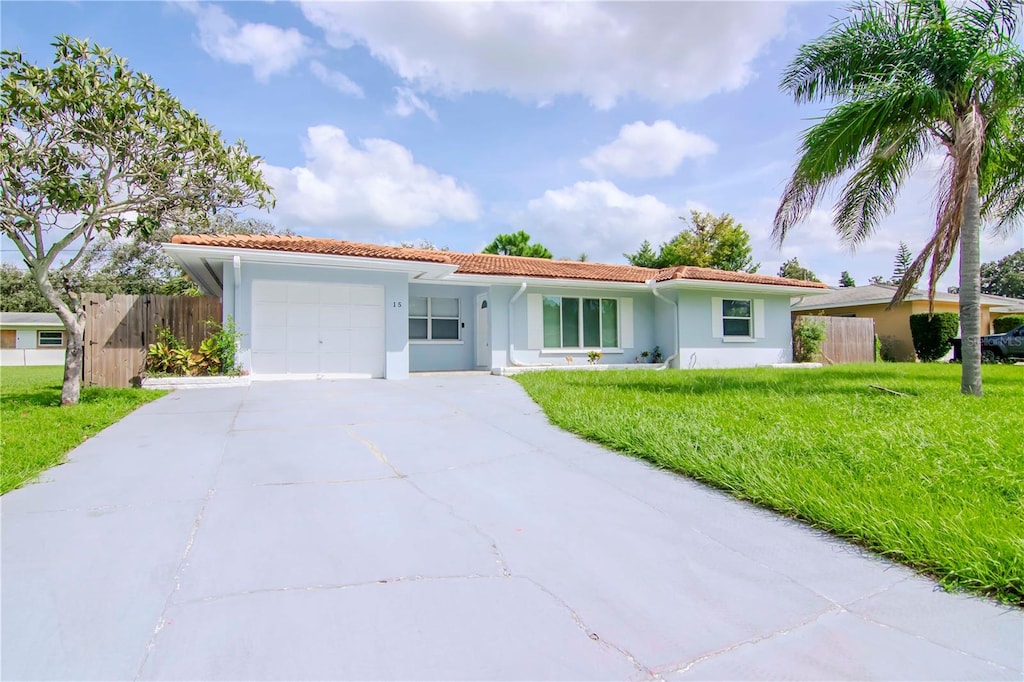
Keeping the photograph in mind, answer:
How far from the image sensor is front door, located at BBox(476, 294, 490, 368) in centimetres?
1542

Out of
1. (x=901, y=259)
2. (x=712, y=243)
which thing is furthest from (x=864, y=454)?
(x=901, y=259)

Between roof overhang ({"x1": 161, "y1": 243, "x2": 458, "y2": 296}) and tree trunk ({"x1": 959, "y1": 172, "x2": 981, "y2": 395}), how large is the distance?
10374 mm

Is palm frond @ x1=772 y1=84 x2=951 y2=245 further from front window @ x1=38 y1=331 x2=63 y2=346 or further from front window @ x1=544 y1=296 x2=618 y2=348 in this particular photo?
front window @ x1=38 y1=331 x2=63 y2=346

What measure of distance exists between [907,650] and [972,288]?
9.90m

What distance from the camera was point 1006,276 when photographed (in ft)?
187

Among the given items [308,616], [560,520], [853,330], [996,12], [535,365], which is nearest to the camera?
[308,616]

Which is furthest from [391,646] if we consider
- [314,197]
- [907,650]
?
[314,197]

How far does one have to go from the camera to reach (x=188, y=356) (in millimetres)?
11094

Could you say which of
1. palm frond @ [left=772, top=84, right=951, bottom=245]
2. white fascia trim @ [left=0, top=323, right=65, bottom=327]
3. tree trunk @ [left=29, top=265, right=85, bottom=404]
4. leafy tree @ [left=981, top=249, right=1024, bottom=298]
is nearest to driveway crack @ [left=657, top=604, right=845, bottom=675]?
palm frond @ [left=772, top=84, right=951, bottom=245]

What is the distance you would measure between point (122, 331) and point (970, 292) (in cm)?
1692

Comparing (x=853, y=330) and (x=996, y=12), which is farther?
(x=853, y=330)

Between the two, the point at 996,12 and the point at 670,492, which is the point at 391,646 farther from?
the point at 996,12

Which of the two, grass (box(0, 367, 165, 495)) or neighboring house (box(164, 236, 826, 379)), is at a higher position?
neighboring house (box(164, 236, 826, 379))

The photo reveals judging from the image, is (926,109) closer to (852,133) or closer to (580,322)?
(852,133)
